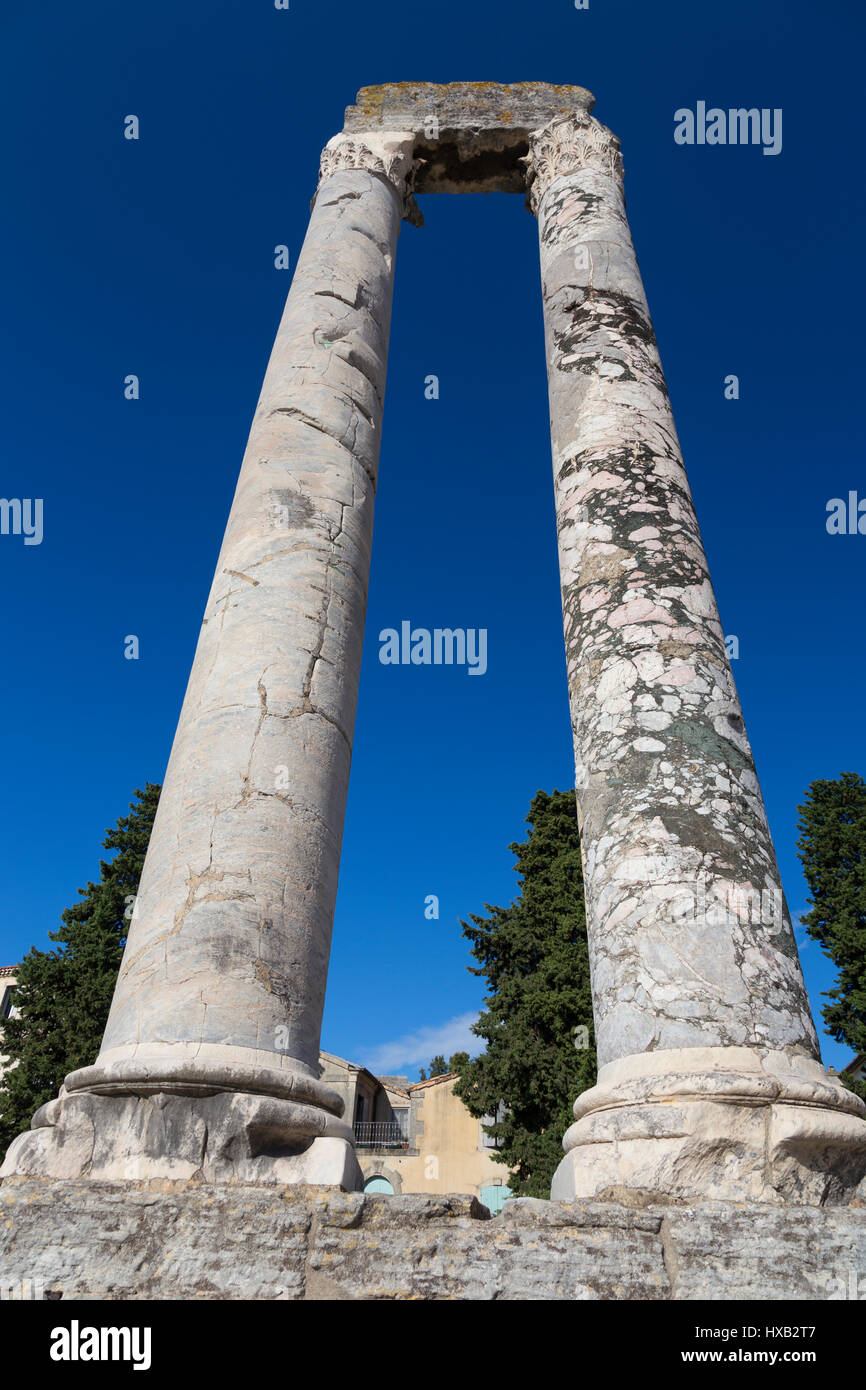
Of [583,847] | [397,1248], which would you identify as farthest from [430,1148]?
[397,1248]

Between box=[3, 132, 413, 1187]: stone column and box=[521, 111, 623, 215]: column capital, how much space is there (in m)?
3.83

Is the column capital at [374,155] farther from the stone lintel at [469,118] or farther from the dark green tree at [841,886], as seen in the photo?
the dark green tree at [841,886]

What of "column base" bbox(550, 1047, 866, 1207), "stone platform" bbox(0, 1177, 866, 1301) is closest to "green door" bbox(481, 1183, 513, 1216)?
"column base" bbox(550, 1047, 866, 1207)

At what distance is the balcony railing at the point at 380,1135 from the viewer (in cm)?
4359

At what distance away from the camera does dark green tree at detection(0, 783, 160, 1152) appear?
22.6 metres

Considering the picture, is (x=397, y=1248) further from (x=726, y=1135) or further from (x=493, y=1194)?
(x=493, y=1194)

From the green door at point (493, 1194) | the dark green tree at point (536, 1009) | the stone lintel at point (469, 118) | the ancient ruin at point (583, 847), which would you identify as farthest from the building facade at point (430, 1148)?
the ancient ruin at point (583, 847)

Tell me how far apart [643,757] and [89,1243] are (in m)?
3.78

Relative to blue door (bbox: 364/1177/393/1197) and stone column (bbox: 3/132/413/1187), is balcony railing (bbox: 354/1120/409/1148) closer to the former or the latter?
blue door (bbox: 364/1177/393/1197)

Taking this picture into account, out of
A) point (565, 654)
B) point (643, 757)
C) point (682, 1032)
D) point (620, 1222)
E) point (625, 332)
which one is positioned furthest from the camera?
point (625, 332)
